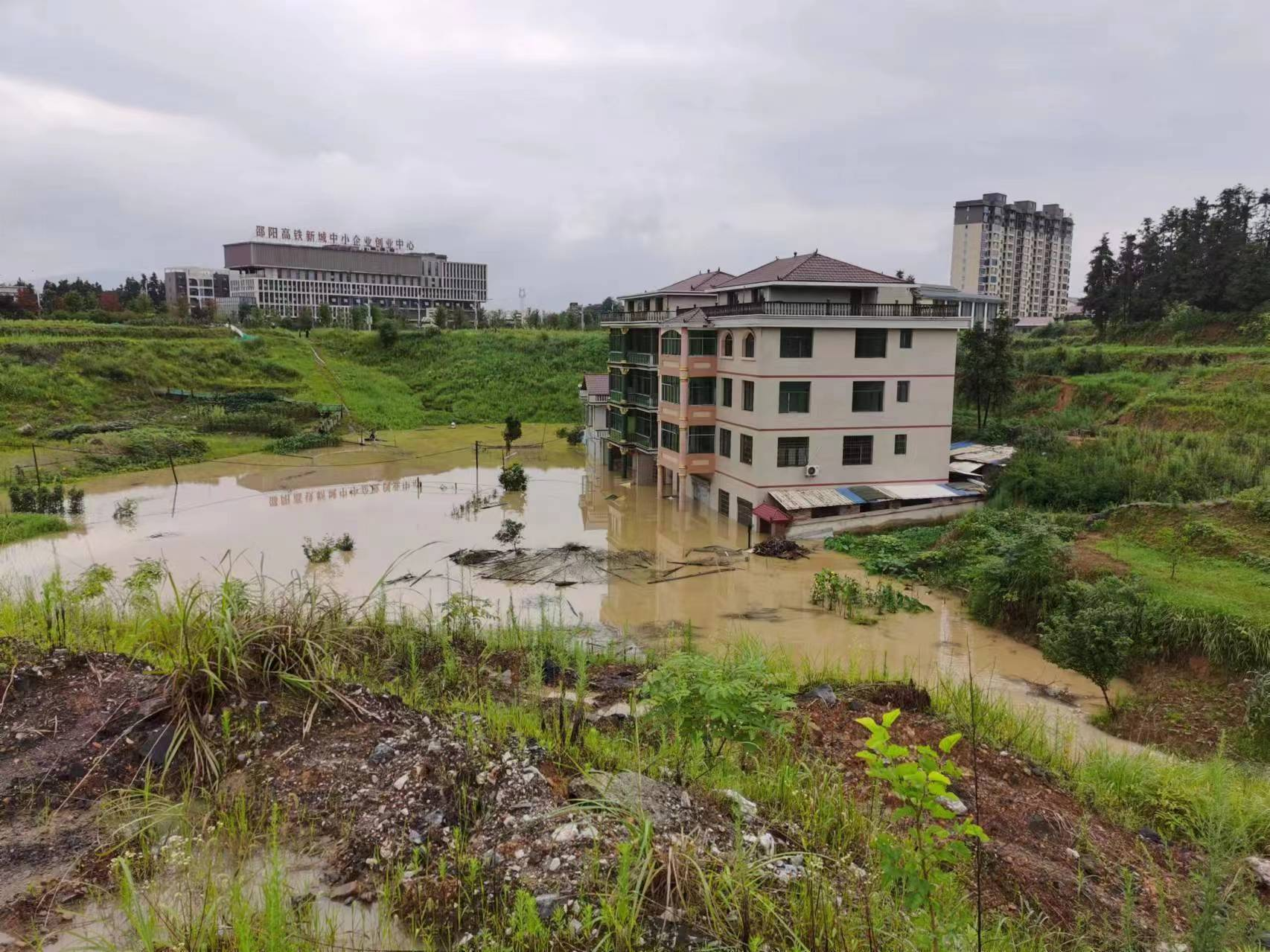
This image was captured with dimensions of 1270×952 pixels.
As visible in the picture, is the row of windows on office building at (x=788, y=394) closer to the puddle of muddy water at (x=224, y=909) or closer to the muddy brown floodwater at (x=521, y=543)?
the muddy brown floodwater at (x=521, y=543)

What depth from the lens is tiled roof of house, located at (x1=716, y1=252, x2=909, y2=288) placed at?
65.7ft

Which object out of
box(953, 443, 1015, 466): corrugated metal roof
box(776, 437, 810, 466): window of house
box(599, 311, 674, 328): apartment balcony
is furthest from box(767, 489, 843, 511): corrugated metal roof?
box(599, 311, 674, 328): apartment balcony

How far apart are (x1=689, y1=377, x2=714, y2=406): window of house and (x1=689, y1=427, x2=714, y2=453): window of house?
703 millimetres

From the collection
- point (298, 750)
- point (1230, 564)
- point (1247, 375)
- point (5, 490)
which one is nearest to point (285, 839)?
point (298, 750)

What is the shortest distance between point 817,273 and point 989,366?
932cm

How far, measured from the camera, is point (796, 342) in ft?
64.2

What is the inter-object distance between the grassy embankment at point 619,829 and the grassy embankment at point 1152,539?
1688 millimetres

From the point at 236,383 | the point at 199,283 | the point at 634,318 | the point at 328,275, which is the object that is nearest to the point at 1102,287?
the point at 634,318

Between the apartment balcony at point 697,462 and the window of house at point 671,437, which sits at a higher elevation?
the window of house at point 671,437

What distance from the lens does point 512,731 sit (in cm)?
Answer: 510

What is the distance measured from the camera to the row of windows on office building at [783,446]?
64.7 ft

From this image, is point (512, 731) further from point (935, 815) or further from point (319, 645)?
point (935, 815)

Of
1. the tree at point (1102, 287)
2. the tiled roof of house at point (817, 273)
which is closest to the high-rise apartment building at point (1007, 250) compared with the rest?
the tree at point (1102, 287)

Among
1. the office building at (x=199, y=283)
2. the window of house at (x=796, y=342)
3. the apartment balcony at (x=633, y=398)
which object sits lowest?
the apartment balcony at (x=633, y=398)
